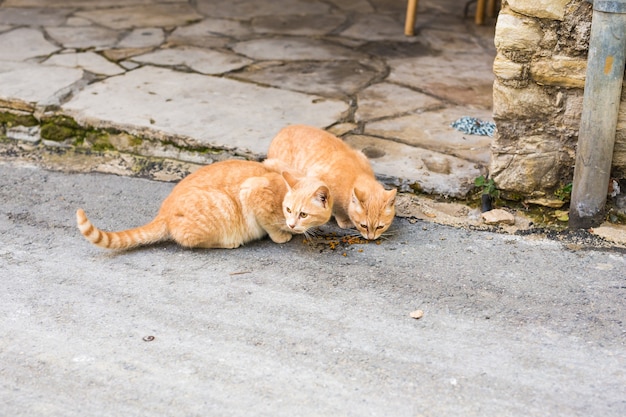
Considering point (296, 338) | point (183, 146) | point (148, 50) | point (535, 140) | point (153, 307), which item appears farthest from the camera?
point (148, 50)

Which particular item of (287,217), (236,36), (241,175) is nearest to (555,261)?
(287,217)

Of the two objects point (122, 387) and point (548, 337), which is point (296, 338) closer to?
point (122, 387)

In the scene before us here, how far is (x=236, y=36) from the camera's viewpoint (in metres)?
6.37

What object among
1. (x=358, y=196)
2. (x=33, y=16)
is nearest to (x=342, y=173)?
(x=358, y=196)

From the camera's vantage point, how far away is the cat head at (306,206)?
3586 mm

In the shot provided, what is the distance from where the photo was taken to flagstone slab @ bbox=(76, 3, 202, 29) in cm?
663

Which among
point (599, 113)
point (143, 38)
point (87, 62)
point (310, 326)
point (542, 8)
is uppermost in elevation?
point (542, 8)

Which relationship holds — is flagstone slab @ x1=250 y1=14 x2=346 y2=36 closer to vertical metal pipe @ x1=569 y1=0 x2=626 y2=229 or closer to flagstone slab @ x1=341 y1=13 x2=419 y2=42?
flagstone slab @ x1=341 y1=13 x2=419 y2=42

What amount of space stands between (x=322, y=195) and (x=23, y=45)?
350cm

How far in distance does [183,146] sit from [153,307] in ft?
5.18

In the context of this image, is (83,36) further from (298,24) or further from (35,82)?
(298,24)

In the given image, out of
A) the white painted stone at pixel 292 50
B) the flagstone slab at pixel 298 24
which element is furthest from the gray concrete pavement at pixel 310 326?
the flagstone slab at pixel 298 24

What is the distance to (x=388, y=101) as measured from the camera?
5156 millimetres

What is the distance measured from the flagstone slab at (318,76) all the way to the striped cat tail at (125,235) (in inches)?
77.4
